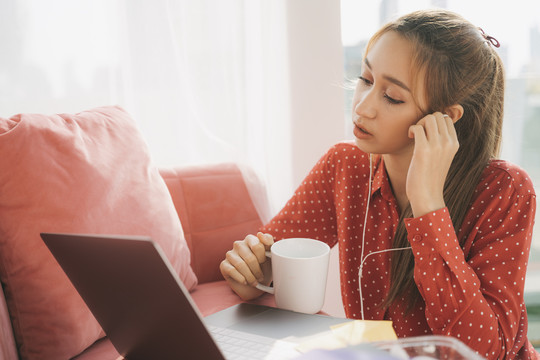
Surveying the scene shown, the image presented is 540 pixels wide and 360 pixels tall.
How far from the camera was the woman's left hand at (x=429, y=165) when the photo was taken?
934 millimetres

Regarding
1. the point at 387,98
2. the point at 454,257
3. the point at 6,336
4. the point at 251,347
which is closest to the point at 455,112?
the point at 387,98

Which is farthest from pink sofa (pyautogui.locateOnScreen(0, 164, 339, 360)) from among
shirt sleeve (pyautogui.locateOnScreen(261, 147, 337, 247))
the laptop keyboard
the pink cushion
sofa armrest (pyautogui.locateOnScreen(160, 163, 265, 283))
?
the laptop keyboard

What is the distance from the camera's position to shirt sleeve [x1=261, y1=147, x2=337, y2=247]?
121 cm

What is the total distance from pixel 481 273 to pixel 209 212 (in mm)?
677

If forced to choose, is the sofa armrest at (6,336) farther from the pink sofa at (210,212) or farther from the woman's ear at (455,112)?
the woman's ear at (455,112)

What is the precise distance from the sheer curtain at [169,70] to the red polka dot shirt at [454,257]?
485 mm

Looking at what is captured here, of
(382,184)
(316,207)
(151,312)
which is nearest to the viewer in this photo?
(151,312)

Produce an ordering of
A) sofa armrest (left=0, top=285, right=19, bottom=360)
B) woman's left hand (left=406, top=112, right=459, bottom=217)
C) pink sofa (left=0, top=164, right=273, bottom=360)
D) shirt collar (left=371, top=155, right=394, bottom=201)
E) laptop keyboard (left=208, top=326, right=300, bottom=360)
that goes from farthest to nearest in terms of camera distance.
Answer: pink sofa (left=0, top=164, right=273, bottom=360) < shirt collar (left=371, top=155, right=394, bottom=201) < woman's left hand (left=406, top=112, right=459, bottom=217) < sofa armrest (left=0, top=285, right=19, bottom=360) < laptop keyboard (left=208, top=326, right=300, bottom=360)

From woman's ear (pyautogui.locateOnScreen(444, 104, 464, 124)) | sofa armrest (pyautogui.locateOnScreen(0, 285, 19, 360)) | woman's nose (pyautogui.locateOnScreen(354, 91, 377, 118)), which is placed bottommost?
sofa armrest (pyautogui.locateOnScreen(0, 285, 19, 360))

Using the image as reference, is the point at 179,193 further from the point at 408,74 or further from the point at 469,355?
the point at 469,355

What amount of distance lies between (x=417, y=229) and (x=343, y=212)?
269mm

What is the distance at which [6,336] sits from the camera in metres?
0.83

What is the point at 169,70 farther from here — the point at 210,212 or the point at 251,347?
the point at 251,347

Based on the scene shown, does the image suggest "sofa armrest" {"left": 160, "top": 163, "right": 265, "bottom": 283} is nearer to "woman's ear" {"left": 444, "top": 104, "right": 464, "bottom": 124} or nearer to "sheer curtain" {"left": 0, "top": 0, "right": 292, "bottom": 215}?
"sheer curtain" {"left": 0, "top": 0, "right": 292, "bottom": 215}
